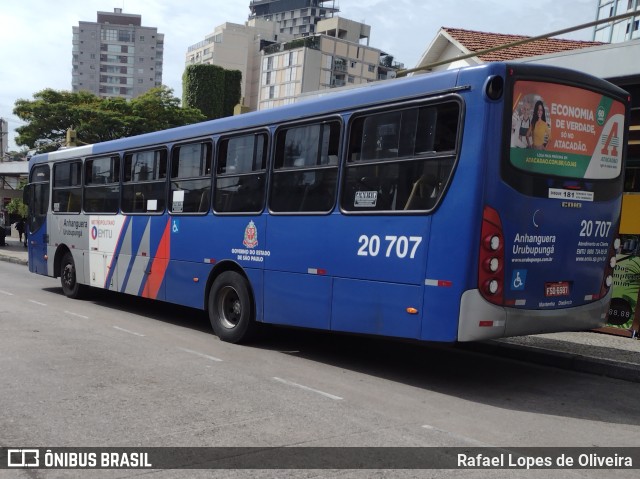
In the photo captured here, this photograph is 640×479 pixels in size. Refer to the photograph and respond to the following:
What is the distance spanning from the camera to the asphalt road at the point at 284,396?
4.93 metres

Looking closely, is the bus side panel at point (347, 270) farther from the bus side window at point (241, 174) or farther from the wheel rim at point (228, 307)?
the wheel rim at point (228, 307)

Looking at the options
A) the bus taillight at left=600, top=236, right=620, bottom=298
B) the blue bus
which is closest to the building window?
the blue bus

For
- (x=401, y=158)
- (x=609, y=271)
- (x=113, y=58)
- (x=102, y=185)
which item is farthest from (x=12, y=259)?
(x=113, y=58)

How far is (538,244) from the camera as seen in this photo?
6445 millimetres

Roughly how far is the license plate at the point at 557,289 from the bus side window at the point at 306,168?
2.57 meters

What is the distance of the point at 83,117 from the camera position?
1368 inches

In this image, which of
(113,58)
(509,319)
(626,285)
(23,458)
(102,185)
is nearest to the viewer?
(23,458)

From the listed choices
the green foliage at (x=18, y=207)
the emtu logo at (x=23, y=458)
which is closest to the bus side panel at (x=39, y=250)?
the emtu logo at (x=23, y=458)

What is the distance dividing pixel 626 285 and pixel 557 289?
4.33m

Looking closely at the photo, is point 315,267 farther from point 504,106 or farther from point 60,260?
point 60,260

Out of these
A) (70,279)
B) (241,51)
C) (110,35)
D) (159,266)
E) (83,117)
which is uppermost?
(110,35)

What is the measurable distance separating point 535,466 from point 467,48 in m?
17.1

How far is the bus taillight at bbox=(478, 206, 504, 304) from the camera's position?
604 cm

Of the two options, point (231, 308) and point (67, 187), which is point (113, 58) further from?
point (231, 308)
